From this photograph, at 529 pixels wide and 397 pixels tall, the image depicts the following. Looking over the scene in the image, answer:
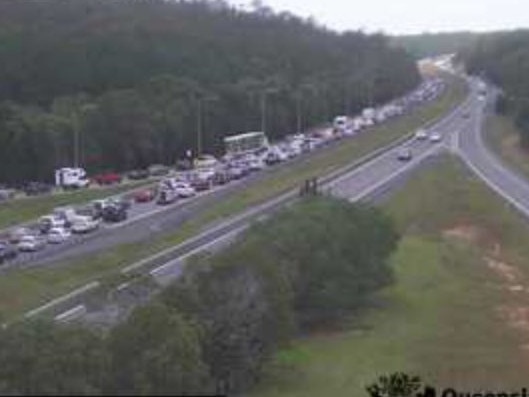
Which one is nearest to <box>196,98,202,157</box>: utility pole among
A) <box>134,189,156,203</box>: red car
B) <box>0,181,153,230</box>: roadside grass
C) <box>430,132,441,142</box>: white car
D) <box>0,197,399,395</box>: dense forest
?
<box>0,181,153,230</box>: roadside grass

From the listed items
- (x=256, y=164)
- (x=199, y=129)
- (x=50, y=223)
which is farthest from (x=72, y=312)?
(x=199, y=129)

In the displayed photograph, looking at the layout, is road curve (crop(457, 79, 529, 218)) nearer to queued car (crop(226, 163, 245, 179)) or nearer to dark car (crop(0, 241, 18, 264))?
queued car (crop(226, 163, 245, 179))

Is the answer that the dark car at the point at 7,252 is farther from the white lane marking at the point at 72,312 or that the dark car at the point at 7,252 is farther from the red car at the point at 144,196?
the red car at the point at 144,196

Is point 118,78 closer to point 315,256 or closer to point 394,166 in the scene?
point 394,166

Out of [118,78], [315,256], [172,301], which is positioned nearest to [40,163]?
[118,78]

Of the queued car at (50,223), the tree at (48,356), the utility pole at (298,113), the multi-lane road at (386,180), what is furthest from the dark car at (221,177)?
the tree at (48,356)
